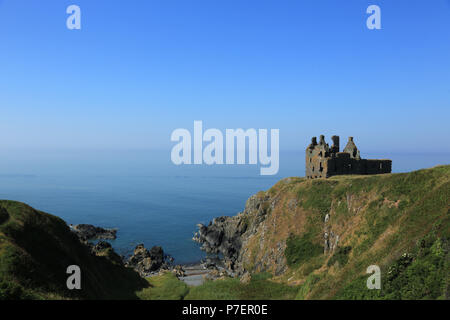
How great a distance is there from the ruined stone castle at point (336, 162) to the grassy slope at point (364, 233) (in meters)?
8.53

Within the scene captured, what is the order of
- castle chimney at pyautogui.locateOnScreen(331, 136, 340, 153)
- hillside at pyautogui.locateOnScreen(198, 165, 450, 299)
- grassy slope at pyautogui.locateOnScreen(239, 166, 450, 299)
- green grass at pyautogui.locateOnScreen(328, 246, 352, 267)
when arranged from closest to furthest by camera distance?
grassy slope at pyautogui.locateOnScreen(239, 166, 450, 299)
hillside at pyautogui.locateOnScreen(198, 165, 450, 299)
green grass at pyautogui.locateOnScreen(328, 246, 352, 267)
castle chimney at pyautogui.locateOnScreen(331, 136, 340, 153)

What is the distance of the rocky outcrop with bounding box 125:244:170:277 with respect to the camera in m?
87.2

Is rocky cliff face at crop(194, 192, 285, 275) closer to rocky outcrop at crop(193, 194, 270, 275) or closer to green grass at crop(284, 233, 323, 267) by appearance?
rocky outcrop at crop(193, 194, 270, 275)

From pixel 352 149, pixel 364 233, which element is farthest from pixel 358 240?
pixel 352 149

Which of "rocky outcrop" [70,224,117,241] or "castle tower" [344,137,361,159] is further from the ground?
"castle tower" [344,137,361,159]

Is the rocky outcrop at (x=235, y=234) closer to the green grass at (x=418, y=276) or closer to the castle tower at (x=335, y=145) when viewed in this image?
the castle tower at (x=335, y=145)

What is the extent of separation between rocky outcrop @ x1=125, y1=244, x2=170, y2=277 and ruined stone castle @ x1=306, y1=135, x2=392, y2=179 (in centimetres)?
5648

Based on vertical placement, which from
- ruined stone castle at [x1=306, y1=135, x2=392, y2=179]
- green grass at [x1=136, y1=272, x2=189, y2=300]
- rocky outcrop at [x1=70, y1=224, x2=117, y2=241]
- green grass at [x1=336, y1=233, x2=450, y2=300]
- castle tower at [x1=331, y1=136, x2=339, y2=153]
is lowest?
rocky outcrop at [x1=70, y1=224, x2=117, y2=241]

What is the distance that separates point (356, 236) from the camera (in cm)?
4012

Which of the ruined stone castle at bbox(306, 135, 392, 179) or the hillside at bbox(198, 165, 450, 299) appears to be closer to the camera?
the hillside at bbox(198, 165, 450, 299)

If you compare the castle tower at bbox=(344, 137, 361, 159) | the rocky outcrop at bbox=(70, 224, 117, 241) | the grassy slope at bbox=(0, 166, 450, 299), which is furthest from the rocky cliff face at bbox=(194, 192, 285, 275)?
→ the rocky outcrop at bbox=(70, 224, 117, 241)

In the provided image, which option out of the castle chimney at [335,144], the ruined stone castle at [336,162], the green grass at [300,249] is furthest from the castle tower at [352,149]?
the green grass at [300,249]

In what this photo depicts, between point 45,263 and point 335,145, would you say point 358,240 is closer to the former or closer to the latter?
point 45,263

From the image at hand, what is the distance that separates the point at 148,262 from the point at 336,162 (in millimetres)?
65810
